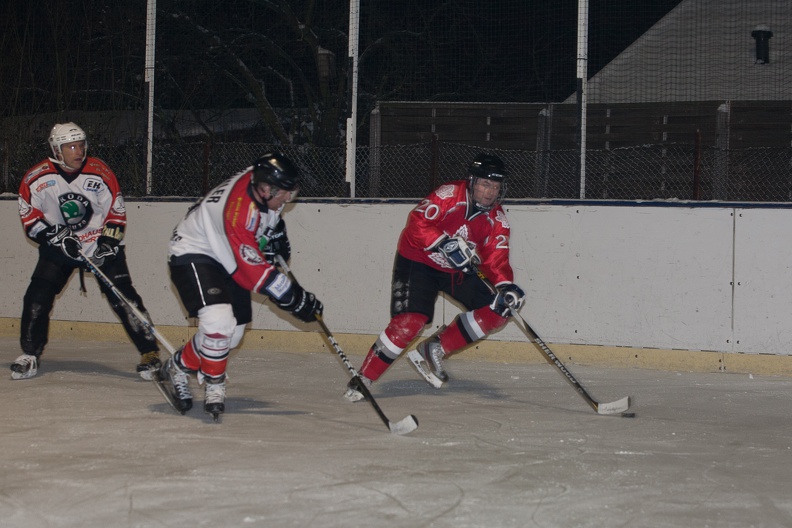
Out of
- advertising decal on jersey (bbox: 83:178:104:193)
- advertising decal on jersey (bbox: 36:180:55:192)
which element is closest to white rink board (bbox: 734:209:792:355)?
advertising decal on jersey (bbox: 83:178:104:193)

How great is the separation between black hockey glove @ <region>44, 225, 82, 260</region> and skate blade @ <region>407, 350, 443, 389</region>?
1720 mm

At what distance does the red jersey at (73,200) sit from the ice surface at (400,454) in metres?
0.78

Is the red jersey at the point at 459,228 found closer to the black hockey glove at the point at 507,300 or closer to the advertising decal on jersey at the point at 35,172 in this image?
the black hockey glove at the point at 507,300

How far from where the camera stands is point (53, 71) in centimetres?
812

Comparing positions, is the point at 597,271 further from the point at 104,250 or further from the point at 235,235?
the point at 104,250

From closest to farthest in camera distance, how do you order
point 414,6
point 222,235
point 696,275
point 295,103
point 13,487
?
point 13,487 → point 222,235 → point 696,275 → point 295,103 → point 414,6

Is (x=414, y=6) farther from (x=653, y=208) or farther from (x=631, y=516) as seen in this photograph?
(x=631, y=516)

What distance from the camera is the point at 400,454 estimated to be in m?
3.57

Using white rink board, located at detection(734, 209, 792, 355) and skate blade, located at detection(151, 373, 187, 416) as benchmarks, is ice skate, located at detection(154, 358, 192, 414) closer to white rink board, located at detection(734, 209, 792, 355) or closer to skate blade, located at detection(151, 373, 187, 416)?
skate blade, located at detection(151, 373, 187, 416)

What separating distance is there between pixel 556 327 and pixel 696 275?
0.84 m

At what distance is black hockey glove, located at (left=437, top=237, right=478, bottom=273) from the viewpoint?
15.4ft

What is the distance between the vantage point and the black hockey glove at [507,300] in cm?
467

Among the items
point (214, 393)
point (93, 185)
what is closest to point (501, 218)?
point (214, 393)

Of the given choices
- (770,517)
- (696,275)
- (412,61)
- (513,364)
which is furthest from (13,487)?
(412,61)
